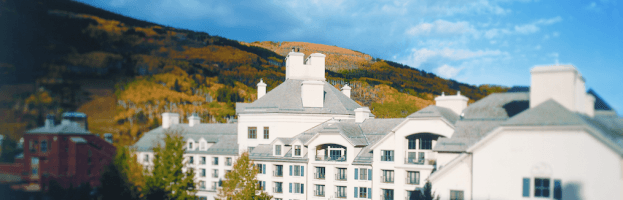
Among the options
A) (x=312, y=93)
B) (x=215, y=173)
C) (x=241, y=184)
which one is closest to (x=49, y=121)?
(x=241, y=184)

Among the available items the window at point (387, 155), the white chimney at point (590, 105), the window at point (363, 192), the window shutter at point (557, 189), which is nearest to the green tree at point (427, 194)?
the window at point (387, 155)

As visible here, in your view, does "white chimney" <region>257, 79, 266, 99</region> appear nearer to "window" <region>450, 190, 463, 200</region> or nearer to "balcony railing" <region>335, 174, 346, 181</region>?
"balcony railing" <region>335, 174, 346, 181</region>

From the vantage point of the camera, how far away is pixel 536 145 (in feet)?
45.7

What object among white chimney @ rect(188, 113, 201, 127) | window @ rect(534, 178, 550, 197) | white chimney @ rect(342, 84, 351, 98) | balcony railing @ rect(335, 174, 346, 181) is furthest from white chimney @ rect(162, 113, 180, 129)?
white chimney @ rect(342, 84, 351, 98)

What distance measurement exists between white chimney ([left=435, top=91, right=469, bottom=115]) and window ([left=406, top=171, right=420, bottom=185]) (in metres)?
4.45

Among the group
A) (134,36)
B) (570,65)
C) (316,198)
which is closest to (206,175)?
(316,198)

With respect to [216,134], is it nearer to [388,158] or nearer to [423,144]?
[388,158]

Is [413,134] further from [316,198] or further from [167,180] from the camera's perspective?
[167,180]

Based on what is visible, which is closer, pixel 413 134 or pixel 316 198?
pixel 413 134

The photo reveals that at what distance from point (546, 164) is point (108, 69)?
18096 mm

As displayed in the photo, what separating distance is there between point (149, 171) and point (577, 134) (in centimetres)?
1817

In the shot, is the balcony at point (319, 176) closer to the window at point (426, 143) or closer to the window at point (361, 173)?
the window at point (361, 173)

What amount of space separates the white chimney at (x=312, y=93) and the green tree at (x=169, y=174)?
14.3 meters

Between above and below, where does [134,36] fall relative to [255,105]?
above
